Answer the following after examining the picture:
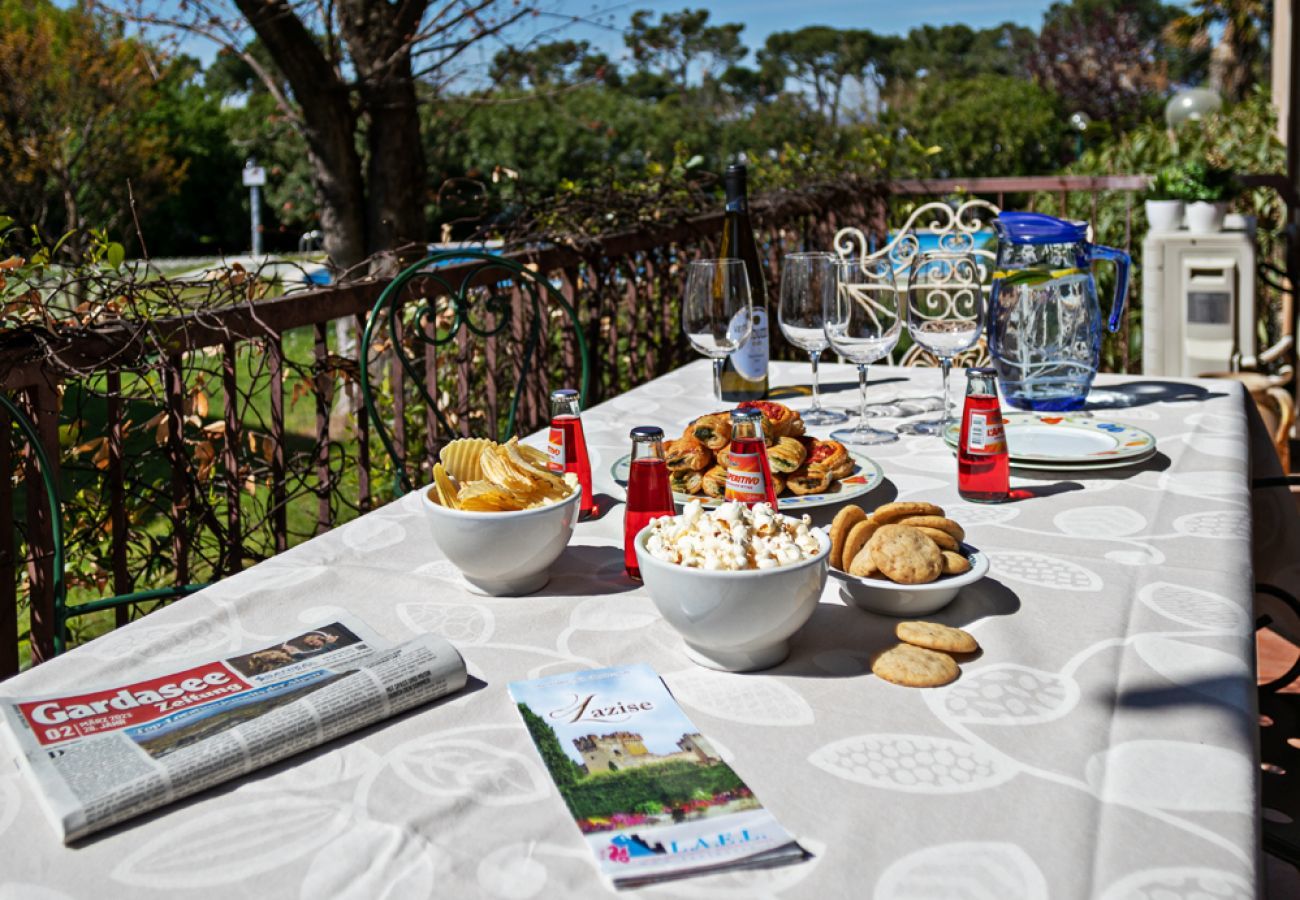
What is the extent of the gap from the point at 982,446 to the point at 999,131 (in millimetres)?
16597

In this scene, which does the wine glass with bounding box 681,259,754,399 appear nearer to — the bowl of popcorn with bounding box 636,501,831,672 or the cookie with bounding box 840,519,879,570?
the cookie with bounding box 840,519,879,570

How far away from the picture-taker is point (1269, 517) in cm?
196

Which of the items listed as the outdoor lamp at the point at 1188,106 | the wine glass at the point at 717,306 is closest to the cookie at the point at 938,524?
the wine glass at the point at 717,306

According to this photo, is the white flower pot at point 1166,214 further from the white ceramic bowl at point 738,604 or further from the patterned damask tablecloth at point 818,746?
the white ceramic bowl at point 738,604

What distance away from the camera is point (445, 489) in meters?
1.15

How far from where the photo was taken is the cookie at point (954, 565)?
1060mm

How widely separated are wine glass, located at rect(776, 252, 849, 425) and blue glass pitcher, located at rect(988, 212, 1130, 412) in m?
0.33

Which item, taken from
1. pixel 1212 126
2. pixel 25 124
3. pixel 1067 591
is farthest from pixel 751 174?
pixel 25 124

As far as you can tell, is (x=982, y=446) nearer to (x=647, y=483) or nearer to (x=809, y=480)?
(x=809, y=480)

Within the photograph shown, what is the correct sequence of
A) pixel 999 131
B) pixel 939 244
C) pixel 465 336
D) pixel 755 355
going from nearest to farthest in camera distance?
1. pixel 755 355
2. pixel 465 336
3. pixel 939 244
4. pixel 999 131

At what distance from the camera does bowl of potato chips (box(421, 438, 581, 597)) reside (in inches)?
42.9

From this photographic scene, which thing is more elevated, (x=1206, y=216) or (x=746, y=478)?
(x=1206, y=216)

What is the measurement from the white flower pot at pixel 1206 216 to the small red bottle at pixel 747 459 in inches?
166

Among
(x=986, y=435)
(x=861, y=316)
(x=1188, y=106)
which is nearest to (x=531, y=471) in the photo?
(x=986, y=435)
